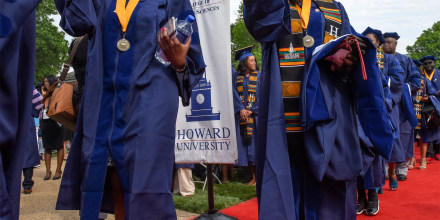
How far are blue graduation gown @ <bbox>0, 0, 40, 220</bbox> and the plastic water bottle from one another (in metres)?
0.88

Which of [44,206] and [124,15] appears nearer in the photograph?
[124,15]

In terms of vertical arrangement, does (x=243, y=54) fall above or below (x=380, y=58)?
above

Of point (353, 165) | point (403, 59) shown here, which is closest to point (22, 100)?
point (353, 165)

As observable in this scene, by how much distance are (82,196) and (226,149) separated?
7.45 feet

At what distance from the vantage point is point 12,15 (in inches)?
45.4

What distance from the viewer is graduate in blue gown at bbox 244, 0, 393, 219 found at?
212 centimetres

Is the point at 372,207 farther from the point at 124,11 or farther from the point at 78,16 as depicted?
the point at 78,16

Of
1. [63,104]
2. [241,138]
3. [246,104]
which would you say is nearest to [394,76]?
[246,104]

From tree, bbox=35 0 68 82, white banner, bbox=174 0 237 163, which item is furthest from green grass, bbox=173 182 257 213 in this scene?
tree, bbox=35 0 68 82

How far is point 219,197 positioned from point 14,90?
4.62 meters

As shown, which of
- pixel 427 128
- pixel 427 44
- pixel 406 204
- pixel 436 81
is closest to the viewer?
pixel 406 204

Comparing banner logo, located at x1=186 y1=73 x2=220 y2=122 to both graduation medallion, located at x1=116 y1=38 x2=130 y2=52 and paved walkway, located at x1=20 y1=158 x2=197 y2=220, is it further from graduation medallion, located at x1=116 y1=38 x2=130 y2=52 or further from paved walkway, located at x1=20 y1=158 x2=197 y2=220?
graduation medallion, located at x1=116 y1=38 x2=130 y2=52

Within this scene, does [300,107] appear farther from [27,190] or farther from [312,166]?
[27,190]

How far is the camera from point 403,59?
24.3 feet
